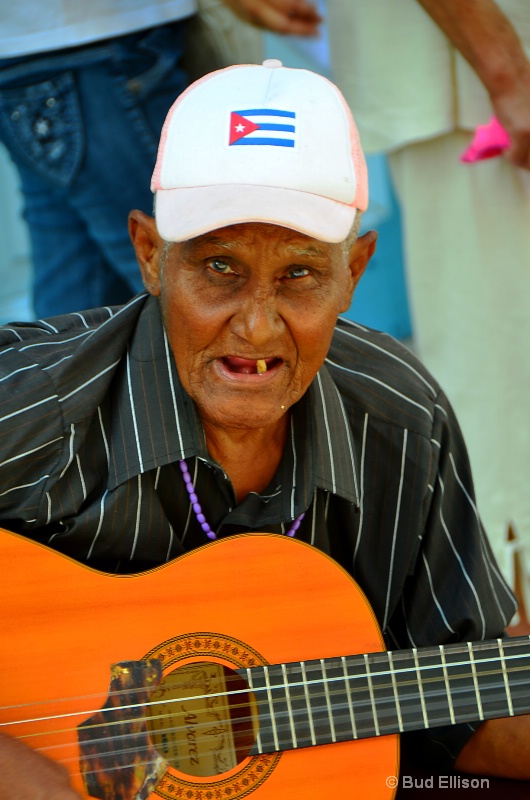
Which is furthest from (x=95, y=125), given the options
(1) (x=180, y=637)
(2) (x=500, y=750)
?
(2) (x=500, y=750)

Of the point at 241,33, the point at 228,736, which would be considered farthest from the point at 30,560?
the point at 241,33

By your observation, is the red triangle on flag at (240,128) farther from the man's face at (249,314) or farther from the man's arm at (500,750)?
the man's arm at (500,750)

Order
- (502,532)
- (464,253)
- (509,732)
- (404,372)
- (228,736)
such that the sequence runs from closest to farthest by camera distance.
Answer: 1. (228,736)
2. (509,732)
3. (404,372)
4. (464,253)
5. (502,532)

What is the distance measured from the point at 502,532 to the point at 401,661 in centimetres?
129

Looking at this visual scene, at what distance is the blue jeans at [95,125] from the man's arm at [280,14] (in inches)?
5.5

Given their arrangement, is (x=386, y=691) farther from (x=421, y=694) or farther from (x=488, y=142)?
(x=488, y=142)

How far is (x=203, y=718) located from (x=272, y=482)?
1.30 ft

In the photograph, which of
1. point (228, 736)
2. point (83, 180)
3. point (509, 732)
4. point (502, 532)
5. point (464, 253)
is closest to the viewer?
point (228, 736)

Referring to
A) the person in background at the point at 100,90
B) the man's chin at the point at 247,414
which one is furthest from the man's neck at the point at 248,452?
the person in background at the point at 100,90

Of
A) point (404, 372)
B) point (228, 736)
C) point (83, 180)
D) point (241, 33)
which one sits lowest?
point (228, 736)

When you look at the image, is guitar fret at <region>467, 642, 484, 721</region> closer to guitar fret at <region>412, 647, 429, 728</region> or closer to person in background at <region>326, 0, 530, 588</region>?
guitar fret at <region>412, 647, 429, 728</region>

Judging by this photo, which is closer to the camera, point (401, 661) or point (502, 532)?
point (401, 661)

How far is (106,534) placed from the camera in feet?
5.49

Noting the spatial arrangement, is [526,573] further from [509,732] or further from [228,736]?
[228,736]
